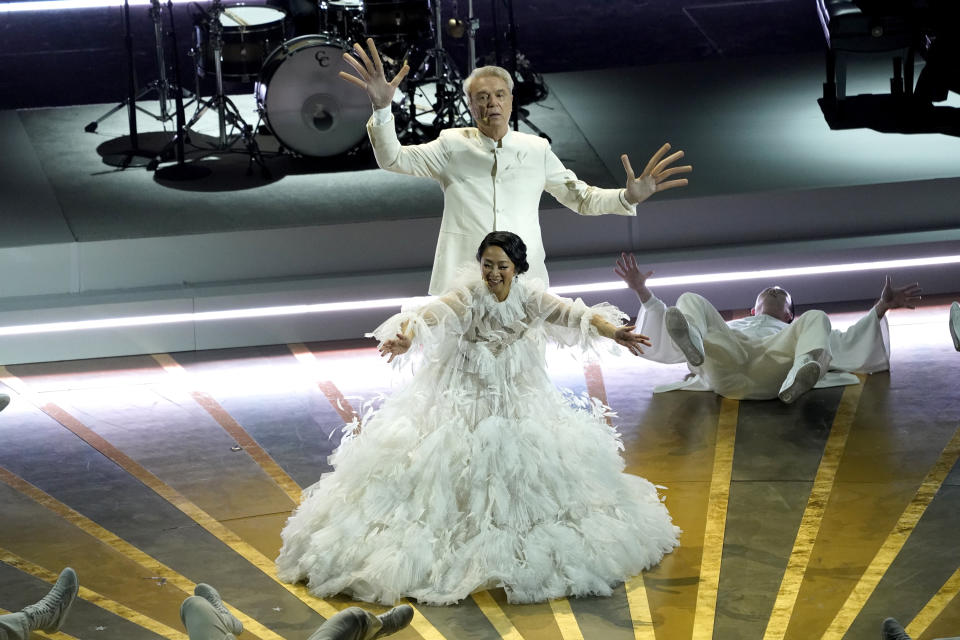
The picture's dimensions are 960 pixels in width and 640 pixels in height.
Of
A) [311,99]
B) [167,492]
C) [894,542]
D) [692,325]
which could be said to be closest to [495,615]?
[894,542]

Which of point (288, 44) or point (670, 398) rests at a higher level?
point (288, 44)

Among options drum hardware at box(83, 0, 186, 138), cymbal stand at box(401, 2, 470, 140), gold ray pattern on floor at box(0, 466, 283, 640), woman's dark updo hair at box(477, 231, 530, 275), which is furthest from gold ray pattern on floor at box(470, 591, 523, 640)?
drum hardware at box(83, 0, 186, 138)

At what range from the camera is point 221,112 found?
33.0 feet

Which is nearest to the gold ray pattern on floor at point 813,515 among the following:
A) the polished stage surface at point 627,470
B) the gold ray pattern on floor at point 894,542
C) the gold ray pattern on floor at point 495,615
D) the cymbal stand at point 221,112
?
the polished stage surface at point 627,470

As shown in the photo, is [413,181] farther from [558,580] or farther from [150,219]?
[558,580]

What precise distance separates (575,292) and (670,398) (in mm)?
1488

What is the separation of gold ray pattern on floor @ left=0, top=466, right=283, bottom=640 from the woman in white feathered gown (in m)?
0.33

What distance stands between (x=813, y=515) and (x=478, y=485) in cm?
158

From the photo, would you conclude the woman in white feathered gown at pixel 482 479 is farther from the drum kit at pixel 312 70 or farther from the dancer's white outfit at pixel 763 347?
the drum kit at pixel 312 70

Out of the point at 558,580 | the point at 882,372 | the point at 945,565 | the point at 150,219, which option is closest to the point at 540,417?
the point at 558,580

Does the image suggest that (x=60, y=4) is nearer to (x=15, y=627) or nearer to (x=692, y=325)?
(x=692, y=325)

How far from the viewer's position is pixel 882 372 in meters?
8.03

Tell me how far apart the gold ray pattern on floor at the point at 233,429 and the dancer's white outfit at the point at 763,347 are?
2203mm

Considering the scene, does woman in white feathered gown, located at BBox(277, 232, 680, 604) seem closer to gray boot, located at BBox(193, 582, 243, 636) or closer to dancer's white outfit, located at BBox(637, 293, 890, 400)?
gray boot, located at BBox(193, 582, 243, 636)
